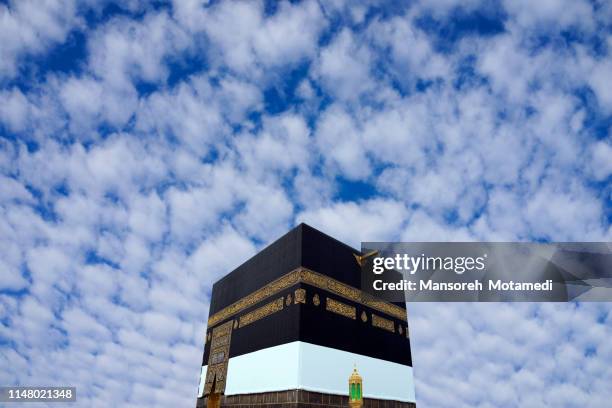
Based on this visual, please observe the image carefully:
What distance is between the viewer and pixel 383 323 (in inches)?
563

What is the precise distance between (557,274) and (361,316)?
688 cm

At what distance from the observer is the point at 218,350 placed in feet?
52.2

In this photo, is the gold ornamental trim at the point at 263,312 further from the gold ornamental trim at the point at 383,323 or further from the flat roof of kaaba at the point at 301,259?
the gold ornamental trim at the point at 383,323

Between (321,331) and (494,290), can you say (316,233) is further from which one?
(494,290)

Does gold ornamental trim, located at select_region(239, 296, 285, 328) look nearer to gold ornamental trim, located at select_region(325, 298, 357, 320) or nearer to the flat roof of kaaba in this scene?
the flat roof of kaaba

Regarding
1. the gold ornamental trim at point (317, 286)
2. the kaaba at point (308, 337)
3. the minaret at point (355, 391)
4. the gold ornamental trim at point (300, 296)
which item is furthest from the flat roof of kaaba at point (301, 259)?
the minaret at point (355, 391)

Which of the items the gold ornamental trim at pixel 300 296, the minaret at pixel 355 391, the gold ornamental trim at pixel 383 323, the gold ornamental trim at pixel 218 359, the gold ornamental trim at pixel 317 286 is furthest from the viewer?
the gold ornamental trim at pixel 218 359

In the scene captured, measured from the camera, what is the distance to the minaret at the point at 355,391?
11312mm

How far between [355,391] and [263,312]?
373 cm

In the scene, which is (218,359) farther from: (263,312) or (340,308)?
(340,308)

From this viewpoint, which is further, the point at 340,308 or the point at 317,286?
the point at 340,308

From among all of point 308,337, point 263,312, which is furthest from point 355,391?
point 263,312

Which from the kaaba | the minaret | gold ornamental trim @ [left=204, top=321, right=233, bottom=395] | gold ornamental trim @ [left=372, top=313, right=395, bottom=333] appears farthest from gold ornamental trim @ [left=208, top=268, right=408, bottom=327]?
the minaret

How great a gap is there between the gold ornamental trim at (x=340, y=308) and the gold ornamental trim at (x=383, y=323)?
101cm
